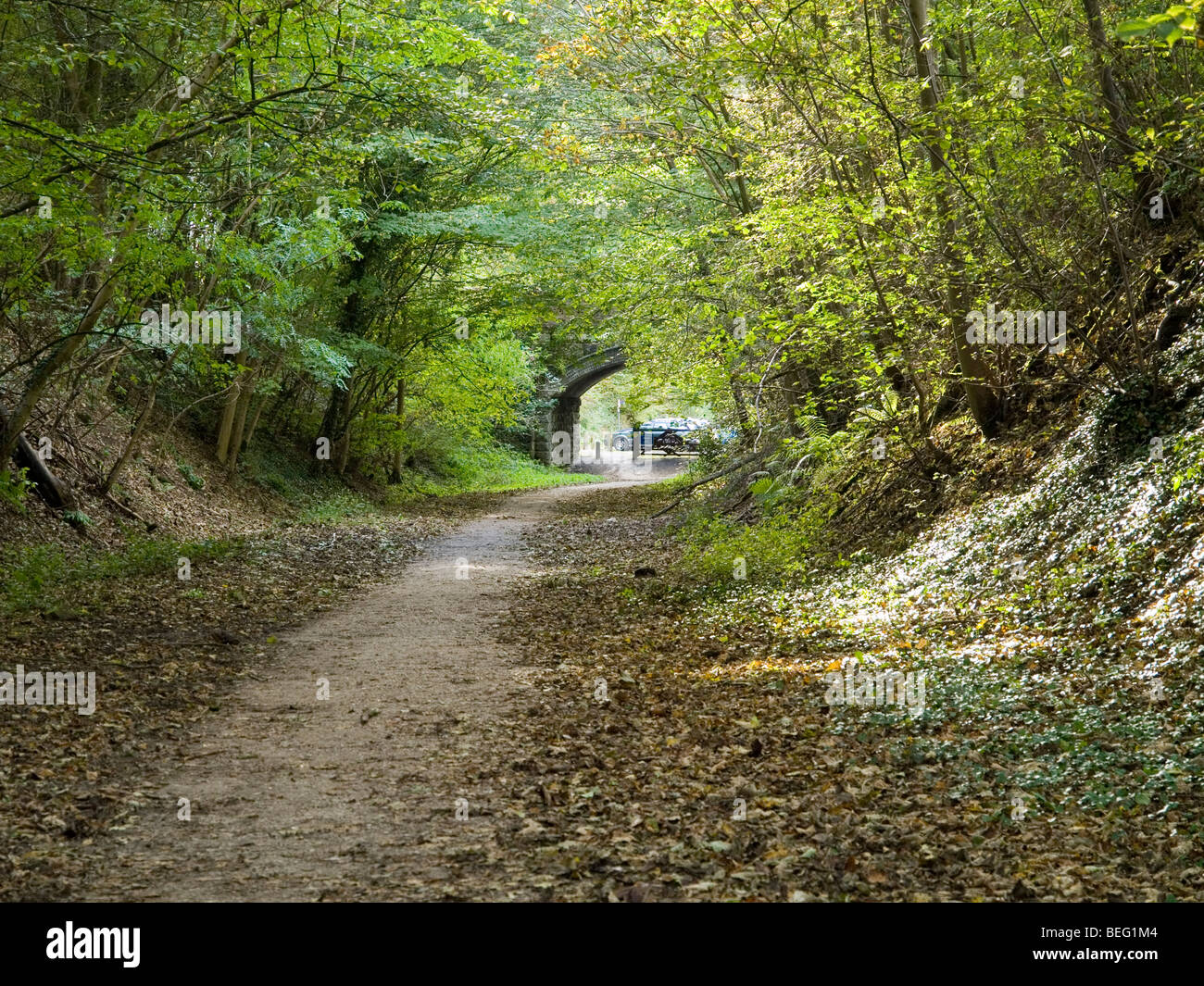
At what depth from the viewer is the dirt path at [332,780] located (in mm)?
4457

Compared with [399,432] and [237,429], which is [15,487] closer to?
[237,429]

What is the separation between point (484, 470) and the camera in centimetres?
3394

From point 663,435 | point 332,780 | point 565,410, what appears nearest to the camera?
point 332,780

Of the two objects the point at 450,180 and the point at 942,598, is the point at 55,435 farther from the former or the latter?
the point at 942,598

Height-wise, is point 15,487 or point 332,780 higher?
point 15,487

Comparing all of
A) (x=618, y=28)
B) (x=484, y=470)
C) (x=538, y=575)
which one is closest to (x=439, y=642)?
(x=538, y=575)

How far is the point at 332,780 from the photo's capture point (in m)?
5.73

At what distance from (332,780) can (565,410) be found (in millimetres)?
39958

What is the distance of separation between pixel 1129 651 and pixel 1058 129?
4.85 m

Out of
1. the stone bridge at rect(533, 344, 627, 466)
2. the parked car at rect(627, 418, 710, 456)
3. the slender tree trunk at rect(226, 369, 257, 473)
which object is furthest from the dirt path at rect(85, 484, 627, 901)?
the parked car at rect(627, 418, 710, 456)

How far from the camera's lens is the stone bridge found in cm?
3938

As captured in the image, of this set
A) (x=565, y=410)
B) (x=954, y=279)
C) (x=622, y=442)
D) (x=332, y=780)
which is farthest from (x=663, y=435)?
(x=332, y=780)

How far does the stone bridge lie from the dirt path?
2921 centimetres

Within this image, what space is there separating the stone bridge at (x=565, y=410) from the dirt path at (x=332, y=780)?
29.2 meters
